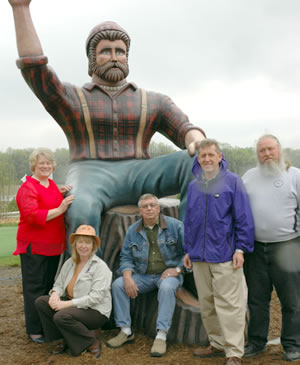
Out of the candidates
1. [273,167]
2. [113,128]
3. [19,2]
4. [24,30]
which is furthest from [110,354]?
[19,2]

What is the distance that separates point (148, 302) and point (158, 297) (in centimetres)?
37

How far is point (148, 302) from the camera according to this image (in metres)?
3.32

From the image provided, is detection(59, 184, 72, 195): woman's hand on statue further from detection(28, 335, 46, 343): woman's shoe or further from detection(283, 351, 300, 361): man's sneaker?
detection(283, 351, 300, 361): man's sneaker

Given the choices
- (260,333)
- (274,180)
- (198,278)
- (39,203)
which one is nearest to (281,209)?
(274,180)

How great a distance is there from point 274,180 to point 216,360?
48.9 inches

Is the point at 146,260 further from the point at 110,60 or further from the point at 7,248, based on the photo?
the point at 7,248

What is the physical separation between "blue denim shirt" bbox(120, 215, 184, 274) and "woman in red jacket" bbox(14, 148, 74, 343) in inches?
22.1

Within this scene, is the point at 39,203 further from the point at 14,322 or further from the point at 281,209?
the point at 281,209

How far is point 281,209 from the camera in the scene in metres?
2.69

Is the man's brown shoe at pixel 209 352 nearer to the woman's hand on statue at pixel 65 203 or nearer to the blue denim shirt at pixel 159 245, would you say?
the blue denim shirt at pixel 159 245

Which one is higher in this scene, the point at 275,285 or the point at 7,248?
the point at 275,285

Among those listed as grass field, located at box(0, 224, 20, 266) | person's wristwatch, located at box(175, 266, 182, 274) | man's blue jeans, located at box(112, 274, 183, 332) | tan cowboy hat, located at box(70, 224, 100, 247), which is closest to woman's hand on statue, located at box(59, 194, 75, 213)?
tan cowboy hat, located at box(70, 224, 100, 247)

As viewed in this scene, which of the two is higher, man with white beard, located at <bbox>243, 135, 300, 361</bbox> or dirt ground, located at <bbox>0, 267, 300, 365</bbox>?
man with white beard, located at <bbox>243, 135, 300, 361</bbox>

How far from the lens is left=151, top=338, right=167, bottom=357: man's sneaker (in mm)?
2854
